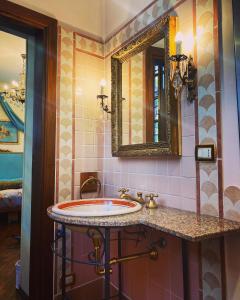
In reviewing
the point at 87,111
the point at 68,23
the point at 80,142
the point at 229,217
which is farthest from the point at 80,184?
the point at 68,23

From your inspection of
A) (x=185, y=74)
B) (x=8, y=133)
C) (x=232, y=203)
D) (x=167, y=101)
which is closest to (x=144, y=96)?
(x=167, y=101)

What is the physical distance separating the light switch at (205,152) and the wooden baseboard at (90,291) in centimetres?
118

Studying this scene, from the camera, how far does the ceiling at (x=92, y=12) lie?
1603 millimetres

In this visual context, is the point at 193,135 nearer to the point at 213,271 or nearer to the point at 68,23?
the point at 213,271

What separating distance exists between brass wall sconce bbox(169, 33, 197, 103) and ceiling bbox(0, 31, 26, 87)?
213 cm

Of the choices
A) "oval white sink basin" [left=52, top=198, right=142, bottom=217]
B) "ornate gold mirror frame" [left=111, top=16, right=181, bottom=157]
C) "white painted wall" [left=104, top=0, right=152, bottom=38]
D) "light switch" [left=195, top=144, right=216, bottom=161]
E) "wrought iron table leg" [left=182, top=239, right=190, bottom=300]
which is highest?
"white painted wall" [left=104, top=0, right=152, bottom=38]

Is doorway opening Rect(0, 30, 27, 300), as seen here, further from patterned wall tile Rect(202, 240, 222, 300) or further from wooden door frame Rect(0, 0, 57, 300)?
patterned wall tile Rect(202, 240, 222, 300)

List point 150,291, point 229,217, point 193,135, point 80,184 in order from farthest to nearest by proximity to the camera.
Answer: point 80,184
point 150,291
point 193,135
point 229,217

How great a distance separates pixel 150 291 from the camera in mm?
1388

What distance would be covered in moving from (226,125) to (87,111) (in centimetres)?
110

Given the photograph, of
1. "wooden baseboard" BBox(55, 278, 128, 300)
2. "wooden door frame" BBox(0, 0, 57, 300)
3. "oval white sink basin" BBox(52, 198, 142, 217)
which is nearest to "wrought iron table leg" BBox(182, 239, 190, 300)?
"oval white sink basin" BBox(52, 198, 142, 217)

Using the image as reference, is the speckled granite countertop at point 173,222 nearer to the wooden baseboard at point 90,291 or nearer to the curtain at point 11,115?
the wooden baseboard at point 90,291

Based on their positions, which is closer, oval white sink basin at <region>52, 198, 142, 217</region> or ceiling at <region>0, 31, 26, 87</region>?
oval white sink basin at <region>52, 198, 142, 217</region>

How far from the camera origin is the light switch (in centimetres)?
106
